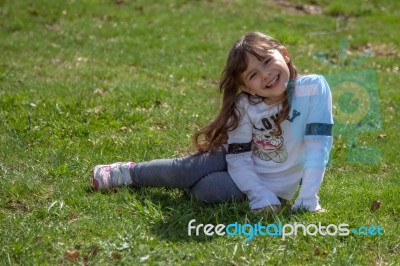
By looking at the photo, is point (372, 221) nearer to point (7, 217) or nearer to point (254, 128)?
point (254, 128)

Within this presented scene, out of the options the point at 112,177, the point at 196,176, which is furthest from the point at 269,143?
the point at 112,177

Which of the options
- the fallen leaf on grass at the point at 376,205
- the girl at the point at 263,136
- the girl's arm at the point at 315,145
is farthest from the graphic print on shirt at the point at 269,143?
the fallen leaf on grass at the point at 376,205

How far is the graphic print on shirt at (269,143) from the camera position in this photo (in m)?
4.54

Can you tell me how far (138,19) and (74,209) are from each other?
668cm

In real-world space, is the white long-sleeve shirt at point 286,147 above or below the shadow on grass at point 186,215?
above

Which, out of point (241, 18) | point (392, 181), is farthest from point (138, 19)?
point (392, 181)

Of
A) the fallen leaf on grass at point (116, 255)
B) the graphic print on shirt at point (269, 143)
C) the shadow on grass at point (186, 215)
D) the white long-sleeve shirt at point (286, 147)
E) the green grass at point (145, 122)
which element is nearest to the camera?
the fallen leaf on grass at point (116, 255)

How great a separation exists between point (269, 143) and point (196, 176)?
1.74ft

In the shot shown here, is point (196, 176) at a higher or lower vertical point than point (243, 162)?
lower

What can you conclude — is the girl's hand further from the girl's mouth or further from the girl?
the girl's mouth

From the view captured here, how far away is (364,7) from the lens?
483 inches

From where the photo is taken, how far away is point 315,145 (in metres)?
4.40

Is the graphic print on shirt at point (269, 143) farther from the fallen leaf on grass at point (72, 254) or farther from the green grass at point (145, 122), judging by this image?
the fallen leaf on grass at point (72, 254)

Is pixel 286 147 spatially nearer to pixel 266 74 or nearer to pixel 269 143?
pixel 269 143
